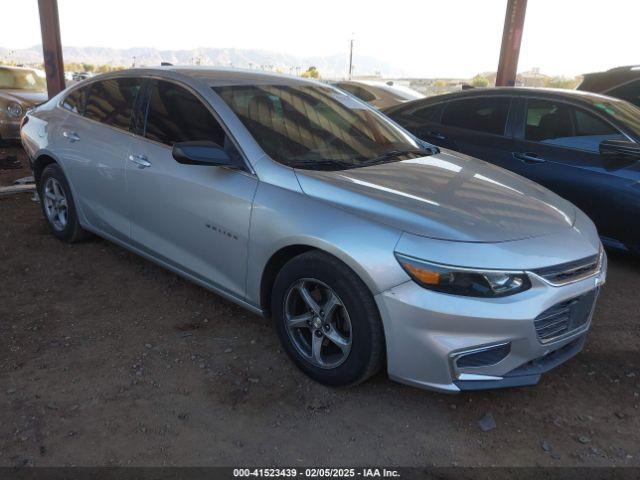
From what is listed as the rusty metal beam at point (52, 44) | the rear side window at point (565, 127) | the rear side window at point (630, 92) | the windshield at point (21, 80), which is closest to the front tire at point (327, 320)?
the rear side window at point (565, 127)

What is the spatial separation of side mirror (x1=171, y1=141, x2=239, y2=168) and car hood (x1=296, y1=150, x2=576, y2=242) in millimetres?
430

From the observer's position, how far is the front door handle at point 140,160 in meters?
3.53

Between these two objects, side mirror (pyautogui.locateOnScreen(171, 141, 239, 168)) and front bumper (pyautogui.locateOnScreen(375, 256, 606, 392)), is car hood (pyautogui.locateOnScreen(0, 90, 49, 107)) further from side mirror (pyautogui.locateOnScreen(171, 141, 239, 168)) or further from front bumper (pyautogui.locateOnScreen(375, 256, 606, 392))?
front bumper (pyautogui.locateOnScreen(375, 256, 606, 392))

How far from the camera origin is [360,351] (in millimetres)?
2553

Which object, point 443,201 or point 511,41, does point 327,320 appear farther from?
point 511,41

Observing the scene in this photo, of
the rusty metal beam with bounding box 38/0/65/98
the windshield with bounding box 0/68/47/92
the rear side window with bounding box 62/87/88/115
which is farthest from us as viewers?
the windshield with bounding box 0/68/47/92

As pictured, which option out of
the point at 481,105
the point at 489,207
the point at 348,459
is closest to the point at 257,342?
the point at 348,459

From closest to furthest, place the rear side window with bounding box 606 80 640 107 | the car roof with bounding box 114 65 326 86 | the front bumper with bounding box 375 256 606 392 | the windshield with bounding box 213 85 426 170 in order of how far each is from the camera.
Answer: the front bumper with bounding box 375 256 606 392 → the windshield with bounding box 213 85 426 170 → the car roof with bounding box 114 65 326 86 → the rear side window with bounding box 606 80 640 107

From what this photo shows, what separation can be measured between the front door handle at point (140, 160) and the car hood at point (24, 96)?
22.7 feet

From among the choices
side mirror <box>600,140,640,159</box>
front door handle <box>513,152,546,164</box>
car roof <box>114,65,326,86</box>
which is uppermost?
car roof <box>114,65,326,86</box>

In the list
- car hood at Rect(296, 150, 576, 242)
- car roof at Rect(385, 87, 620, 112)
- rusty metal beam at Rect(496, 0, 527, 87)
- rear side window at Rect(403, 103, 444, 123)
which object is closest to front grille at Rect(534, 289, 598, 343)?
car hood at Rect(296, 150, 576, 242)

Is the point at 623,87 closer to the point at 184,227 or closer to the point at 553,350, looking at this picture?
the point at 553,350

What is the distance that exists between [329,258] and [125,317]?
1.67m

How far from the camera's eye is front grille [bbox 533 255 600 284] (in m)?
2.46
